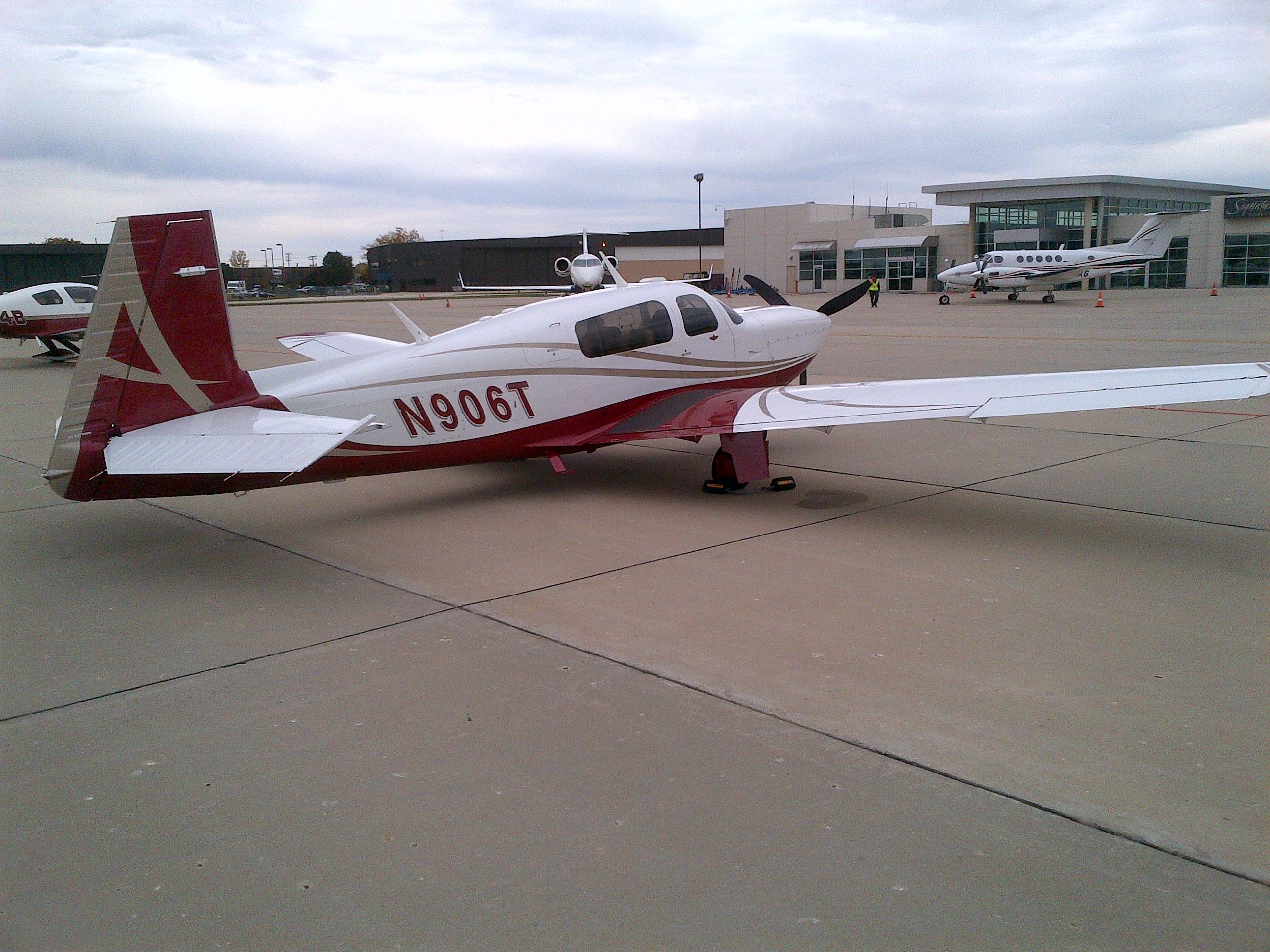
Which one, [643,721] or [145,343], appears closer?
[643,721]

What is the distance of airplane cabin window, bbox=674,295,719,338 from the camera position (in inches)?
399

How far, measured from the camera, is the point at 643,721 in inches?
186

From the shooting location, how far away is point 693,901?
3316mm

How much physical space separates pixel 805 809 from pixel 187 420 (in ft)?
18.0

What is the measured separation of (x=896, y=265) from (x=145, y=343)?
70.4 meters

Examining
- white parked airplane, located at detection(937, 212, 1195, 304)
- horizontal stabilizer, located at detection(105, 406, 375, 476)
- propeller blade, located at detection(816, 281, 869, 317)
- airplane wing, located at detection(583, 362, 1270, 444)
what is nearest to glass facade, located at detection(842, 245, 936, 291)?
white parked airplane, located at detection(937, 212, 1195, 304)

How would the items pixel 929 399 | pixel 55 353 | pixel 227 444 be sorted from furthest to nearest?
pixel 55 353 < pixel 929 399 < pixel 227 444

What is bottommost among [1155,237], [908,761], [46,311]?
[908,761]

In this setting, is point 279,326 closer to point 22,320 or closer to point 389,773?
point 22,320

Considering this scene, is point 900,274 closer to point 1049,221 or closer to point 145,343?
point 1049,221

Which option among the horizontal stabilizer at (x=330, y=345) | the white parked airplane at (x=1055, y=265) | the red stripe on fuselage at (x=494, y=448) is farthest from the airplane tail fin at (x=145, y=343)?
the white parked airplane at (x=1055, y=265)

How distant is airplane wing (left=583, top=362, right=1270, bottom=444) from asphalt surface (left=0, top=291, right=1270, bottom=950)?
0.83 metres

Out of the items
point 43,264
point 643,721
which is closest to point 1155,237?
point 643,721

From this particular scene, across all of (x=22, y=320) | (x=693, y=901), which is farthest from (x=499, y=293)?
(x=693, y=901)
